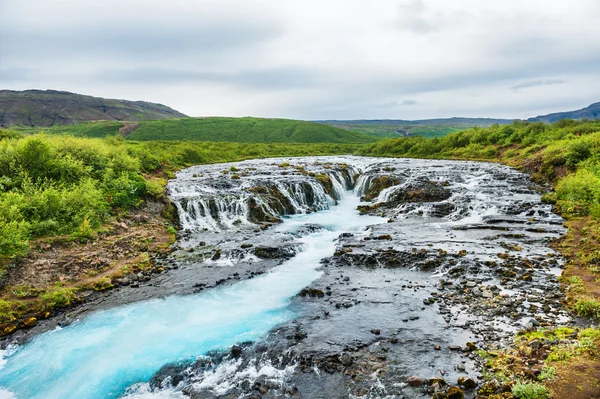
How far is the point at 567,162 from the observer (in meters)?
31.6

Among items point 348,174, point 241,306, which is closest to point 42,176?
point 241,306

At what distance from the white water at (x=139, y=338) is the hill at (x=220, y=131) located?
448ft

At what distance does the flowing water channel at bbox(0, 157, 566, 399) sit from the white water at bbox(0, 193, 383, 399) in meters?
0.05

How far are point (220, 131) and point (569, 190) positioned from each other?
151410mm

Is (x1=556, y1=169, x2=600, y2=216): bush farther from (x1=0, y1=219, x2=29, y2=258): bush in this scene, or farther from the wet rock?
(x1=0, y1=219, x2=29, y2=258): bush

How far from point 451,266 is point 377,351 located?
778 cm

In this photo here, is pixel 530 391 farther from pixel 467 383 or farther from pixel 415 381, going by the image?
pixel 415 381

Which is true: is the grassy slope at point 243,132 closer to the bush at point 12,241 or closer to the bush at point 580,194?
the bush at point 580,194

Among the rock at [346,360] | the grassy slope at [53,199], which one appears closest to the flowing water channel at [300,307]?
the rock at [346,360]

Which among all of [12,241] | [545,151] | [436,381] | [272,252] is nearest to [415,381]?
[436,381]

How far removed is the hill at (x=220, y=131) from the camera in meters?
144

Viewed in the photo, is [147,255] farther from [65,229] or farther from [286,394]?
[286,394]

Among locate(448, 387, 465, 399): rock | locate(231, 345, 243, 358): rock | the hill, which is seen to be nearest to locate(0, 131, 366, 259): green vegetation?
locate(231, 345, 243, 358): rock

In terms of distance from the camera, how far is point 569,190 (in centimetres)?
2516
